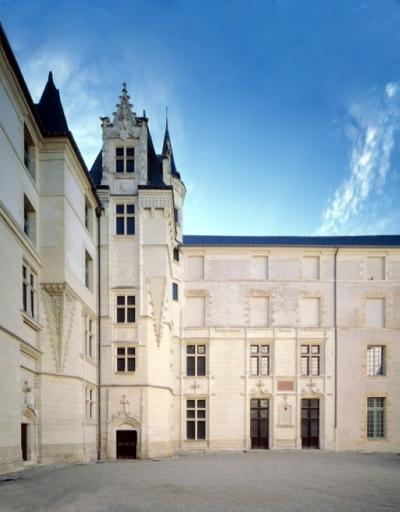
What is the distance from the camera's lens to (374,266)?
35281 mm

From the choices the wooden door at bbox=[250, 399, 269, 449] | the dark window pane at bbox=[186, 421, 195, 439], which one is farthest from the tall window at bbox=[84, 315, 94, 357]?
the wooden door at bbox=[250, 399, 269, 449]

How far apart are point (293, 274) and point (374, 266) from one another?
5310 mm

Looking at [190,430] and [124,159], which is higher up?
[124,159]

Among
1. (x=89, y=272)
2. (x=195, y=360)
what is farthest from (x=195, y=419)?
(x=89, y=272)

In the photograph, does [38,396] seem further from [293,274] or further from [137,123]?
[293,274]

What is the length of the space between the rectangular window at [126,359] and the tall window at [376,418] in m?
15.7

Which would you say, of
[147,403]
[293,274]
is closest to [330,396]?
[293,274]

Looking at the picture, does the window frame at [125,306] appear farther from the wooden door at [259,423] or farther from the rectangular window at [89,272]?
the wooden door at [259,423]

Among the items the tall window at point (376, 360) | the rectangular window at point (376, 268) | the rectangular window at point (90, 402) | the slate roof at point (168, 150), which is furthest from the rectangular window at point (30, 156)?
the tall window at point (376, 360)

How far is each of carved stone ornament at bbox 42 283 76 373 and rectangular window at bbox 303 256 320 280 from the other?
733 inches

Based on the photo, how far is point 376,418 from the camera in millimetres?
34000

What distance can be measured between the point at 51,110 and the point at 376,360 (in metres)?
24.5

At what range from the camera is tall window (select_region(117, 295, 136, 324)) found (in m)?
28.2

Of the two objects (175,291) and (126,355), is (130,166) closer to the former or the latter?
(175,291)
